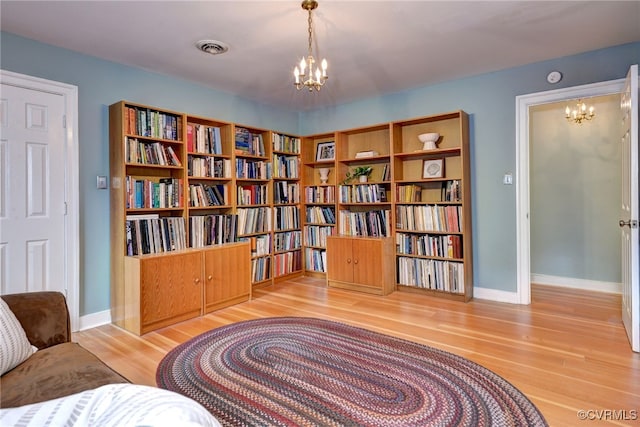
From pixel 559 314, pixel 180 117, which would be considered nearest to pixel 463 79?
pixel 559 314

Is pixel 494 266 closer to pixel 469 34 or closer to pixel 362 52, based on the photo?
pixel 469 34

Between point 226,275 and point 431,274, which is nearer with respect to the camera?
point 226,275

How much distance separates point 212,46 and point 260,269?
2478 millimetres

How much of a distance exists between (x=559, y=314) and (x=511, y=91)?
219 cm

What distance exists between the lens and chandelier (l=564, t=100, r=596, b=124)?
141 inches

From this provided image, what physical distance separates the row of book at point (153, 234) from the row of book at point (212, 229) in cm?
14

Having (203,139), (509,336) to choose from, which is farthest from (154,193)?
(509,336)

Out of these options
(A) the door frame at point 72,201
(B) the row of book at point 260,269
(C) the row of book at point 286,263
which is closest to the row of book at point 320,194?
(C) the row of book at point 286,263

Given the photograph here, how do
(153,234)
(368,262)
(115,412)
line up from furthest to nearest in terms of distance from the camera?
1. (368,262)
2. (153,234)
3. (115,412)

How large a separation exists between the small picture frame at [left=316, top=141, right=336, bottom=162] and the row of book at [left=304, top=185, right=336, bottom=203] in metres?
0.38

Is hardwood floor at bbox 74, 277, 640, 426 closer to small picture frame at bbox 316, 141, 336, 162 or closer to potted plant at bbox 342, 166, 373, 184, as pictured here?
potted plant at bbox 342, 166, 373, 184

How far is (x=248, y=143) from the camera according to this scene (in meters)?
4.02

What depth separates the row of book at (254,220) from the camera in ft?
12.8

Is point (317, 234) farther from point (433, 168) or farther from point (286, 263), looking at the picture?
point (433, 168)
